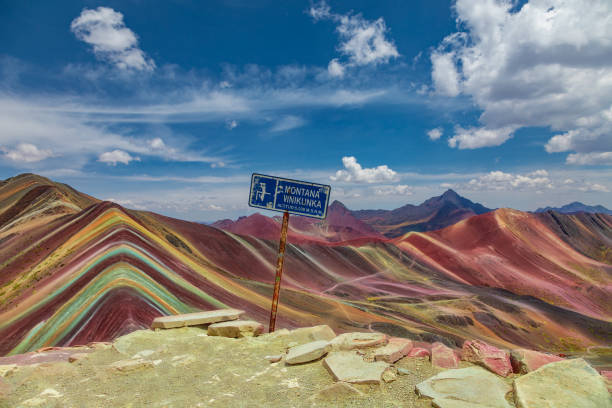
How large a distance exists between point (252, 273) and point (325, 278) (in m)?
12.1

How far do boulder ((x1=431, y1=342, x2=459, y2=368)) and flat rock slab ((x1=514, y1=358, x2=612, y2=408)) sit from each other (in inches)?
31.5

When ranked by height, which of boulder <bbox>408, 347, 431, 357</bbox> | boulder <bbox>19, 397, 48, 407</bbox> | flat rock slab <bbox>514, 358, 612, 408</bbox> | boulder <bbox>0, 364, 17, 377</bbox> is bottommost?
boulder <bbox>0, 364, 17, 377</bbox>

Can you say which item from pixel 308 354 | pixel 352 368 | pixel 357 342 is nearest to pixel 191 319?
pixel 308 354

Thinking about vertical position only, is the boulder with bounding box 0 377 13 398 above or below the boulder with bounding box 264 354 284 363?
below

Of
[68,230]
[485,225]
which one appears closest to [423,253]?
[485,225]

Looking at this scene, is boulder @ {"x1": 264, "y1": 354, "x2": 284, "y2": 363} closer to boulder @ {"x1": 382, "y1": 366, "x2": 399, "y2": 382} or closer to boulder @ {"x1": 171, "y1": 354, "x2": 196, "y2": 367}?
boulder @ {"x1": 171, "y1": 354, "x2": 196, "y2": 367}

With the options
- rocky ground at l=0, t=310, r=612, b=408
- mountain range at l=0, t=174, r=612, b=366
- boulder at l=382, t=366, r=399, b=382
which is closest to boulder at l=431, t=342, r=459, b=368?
rocky ground at l=0, t=310, r=612, b=408

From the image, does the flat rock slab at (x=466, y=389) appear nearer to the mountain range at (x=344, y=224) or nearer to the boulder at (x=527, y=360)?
the boulder at (x=527, y=360)

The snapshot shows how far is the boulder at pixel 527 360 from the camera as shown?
3.81 m


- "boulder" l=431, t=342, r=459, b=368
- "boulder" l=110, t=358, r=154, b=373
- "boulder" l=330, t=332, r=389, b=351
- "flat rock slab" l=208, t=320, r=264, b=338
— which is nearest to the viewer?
"boulder" l=431, t=342, r=459, b=368

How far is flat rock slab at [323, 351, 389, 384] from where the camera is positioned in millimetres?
3746

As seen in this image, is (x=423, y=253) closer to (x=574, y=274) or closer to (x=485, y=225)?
(x=485, y=225)

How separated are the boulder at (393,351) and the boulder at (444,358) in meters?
0.37

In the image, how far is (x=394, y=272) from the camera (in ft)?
177
